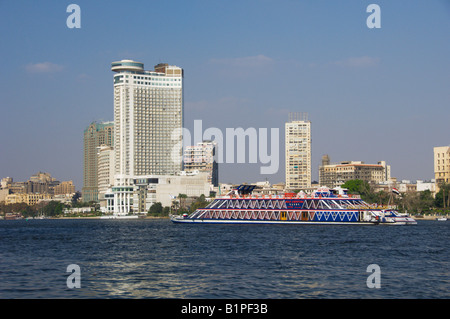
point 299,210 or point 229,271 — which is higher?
point 229,271

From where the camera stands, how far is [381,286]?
30.3 meters

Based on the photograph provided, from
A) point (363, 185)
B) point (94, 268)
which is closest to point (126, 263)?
point (94, 268)

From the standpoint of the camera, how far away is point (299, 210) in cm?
10631

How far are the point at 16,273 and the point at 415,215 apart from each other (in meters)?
137

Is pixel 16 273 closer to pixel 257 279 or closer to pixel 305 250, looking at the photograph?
pixel 257 279

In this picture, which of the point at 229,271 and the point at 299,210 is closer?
the point at 229,271

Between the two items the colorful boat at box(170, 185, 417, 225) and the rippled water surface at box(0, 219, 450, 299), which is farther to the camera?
the colorful boat at box(170, 185, 417, 225)

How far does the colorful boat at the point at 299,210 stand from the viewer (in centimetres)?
10062

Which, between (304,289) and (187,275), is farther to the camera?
(187,275)

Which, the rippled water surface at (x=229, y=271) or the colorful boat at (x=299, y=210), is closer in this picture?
the rippled water surface at (x=229, y=271)

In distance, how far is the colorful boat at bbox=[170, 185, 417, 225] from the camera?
10062cm
